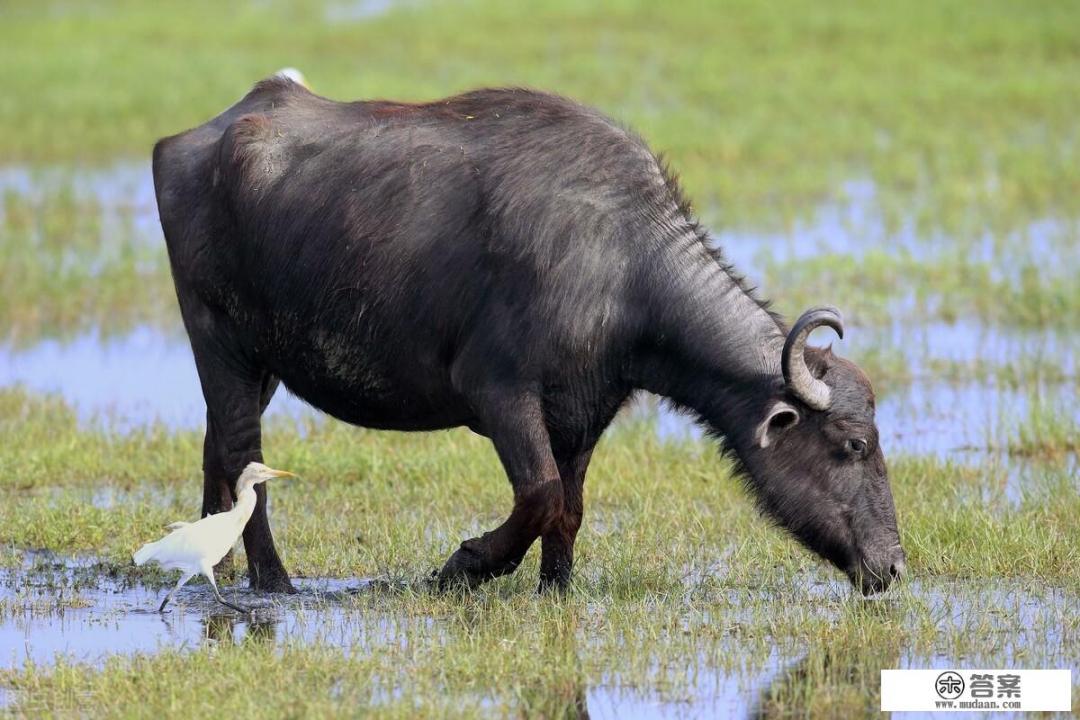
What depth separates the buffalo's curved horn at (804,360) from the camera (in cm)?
577

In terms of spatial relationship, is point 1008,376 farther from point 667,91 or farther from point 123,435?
point 667,91

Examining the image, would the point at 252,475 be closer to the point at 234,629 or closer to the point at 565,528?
the point at 234,629

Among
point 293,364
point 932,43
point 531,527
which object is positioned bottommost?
point 531,527

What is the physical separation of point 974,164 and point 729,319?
34.1ft

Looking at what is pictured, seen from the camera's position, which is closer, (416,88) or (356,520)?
(356,520)

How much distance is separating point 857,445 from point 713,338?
2.03 ft

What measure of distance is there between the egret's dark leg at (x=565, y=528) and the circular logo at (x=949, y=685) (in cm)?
157

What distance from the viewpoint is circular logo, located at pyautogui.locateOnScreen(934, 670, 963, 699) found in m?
5.38

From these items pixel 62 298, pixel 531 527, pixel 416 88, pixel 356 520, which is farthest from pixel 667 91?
pixel 531 527

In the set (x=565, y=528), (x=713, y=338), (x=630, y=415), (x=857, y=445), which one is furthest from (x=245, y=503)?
(x=630, y=415)

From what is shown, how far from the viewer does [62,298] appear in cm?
1212

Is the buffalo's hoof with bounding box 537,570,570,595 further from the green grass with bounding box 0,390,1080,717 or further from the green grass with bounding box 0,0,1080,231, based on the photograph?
the green grass with bounding box 0,0,1080,231

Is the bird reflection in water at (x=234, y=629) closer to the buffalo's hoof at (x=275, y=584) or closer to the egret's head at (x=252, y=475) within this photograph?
the buffalo's hoof at (x=275, y=584)

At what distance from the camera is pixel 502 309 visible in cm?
618
